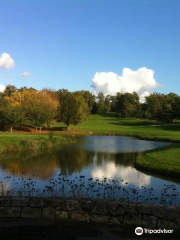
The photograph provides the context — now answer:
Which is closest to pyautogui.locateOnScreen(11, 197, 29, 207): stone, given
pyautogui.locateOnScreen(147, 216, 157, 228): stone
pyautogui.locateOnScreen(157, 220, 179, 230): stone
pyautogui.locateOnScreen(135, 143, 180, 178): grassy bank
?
pyautogui.locateOnScreen(147, 216, 157, 228): stone

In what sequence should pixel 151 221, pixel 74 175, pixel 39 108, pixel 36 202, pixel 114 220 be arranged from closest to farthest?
pixel 151 221
pixel 114 220
pixel 36 202
pixel 74 175
pixel 39 108

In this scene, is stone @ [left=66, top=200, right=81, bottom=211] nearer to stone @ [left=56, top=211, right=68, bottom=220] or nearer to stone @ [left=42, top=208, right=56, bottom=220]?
stone @ [left=56, top=211, right=68, bottom=220]

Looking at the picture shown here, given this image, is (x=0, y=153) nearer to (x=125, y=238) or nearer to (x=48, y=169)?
(x=48, y=169)

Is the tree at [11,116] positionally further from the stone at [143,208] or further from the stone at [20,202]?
the stone at [143,208]

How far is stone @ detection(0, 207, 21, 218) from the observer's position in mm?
9805

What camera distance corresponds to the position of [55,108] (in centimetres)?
7075

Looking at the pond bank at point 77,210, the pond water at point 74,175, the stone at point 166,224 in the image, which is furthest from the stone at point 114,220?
the pond water at point 74,175

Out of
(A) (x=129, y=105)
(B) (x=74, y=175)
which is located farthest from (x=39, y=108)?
(A) (x=129, y=105)

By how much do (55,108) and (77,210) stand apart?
61590 millimetres

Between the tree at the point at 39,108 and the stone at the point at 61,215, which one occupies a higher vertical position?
the tree at the point at 39,108

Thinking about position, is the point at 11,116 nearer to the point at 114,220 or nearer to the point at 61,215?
the point at 61,215

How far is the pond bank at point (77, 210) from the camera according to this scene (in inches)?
375

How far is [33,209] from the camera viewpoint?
9844 mm

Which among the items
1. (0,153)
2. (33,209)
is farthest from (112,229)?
(0,153)
